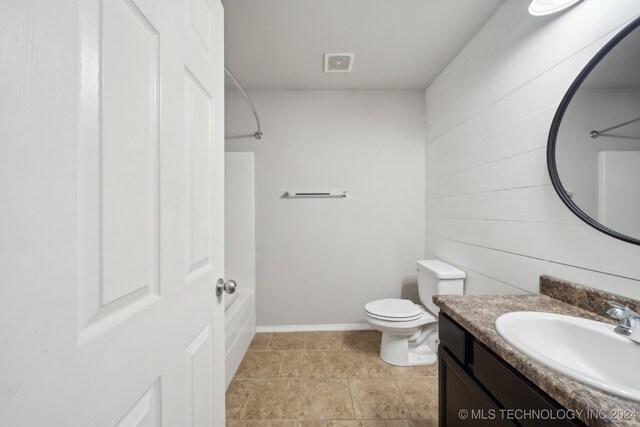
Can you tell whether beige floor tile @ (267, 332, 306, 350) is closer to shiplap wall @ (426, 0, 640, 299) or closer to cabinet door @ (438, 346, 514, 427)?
cabinet door @ (438, 346, 514, 427)

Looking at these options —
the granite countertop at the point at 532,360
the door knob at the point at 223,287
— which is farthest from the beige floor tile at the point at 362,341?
the door knob at the point at 223,287

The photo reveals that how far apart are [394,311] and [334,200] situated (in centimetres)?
111

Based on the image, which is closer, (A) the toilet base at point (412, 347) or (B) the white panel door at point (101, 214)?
(B) the white panel door at point (101, 214)

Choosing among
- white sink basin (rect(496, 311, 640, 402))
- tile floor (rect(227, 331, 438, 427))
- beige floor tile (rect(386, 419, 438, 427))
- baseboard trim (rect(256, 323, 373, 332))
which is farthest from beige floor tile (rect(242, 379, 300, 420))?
white sink basin (rect(496, 311, 640, 402))

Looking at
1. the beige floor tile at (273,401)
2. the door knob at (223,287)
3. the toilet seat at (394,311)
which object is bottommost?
the beige floor tile at (273,401)

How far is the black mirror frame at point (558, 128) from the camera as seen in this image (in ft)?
2.83

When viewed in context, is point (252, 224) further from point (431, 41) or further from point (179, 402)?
point (431, 41)

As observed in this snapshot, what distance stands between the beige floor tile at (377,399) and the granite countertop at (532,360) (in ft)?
2.91

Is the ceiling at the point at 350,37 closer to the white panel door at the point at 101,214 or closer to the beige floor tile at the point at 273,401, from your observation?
→ the white panel door at the point at 101,214

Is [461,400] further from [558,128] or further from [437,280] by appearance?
Answer: [558,128]

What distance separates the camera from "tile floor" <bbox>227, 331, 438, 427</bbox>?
1423mm

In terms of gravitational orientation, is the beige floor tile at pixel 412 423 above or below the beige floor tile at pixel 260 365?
below

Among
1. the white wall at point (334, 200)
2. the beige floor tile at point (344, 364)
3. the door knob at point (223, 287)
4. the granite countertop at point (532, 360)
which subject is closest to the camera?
the granite countertop at point (532, 360)

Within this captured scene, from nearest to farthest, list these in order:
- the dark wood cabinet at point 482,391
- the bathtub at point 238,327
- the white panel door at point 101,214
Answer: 1. the white panel door at point 101,214
2. the dark wood cabinet at point 482,391
3. the bathtub at point 238,327
